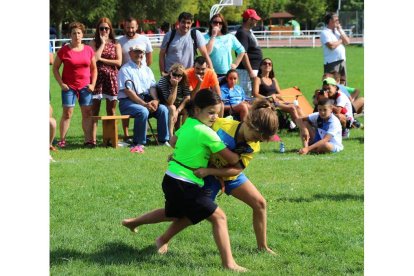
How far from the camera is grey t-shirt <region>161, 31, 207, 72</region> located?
1254 centimetres

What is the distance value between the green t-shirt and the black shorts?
0.06 metres

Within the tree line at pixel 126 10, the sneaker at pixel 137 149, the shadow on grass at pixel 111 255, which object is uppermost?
the tree line at pixel 126 10

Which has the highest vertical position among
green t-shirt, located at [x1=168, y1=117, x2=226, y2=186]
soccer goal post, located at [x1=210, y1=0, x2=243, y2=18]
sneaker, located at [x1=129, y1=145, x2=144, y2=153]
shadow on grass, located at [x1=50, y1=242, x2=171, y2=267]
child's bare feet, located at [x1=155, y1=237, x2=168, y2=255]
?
soccer goal post, located at [x1=210, y1=0, x2=243, y2=18]

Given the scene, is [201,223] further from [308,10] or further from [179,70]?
[308,10]

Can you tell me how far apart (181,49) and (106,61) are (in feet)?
4.08

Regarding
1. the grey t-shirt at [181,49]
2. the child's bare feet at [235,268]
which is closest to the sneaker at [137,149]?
the grey t-shirt at [181,49]

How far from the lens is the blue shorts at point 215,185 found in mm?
5832

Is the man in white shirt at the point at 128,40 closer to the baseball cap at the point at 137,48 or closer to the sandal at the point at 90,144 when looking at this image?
the baseball cap at the point at 137,48

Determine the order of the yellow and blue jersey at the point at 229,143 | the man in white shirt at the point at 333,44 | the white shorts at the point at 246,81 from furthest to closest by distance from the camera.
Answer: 1. the man in white shirt at the point at 333,44
2. the white shorts at the point at 246,81
3. the yellow and blue jersey at the point at 229,143

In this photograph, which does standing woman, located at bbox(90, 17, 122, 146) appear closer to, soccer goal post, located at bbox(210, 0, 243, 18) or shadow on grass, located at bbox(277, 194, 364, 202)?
shadow on grass, located at bbox(277, 194, 364, 202)

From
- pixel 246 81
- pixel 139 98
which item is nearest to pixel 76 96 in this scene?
pixel 139 98

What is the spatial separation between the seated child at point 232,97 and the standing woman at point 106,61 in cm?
176

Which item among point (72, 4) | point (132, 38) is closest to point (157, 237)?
point (132, 38)

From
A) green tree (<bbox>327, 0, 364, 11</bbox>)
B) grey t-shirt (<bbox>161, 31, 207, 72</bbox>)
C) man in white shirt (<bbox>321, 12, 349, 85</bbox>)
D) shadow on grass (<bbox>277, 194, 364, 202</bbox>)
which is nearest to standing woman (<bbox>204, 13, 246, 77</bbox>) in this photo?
grey t-shirt (<bbox>161, 31, 207, 72</bbox>)
